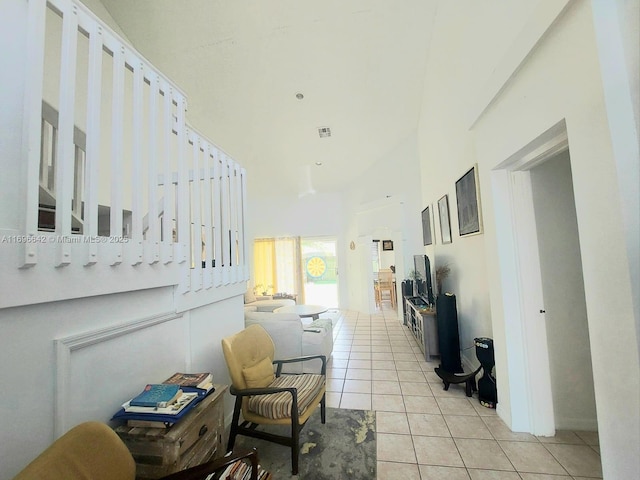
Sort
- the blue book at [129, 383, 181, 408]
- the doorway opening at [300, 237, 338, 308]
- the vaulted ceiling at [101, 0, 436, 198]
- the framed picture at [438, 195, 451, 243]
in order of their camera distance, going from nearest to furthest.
A: the blue book at [129, 383, 181, 408], the vaulted ceiling at [101, 0, 436, 198], the framed picture at [438, 195, 451, 243], the doorway opening at [300, 237, 338, 308]

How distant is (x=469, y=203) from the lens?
106 inches

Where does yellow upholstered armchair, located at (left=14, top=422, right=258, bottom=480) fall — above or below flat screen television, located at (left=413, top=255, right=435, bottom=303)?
below

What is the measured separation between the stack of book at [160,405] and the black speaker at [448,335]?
100 inches

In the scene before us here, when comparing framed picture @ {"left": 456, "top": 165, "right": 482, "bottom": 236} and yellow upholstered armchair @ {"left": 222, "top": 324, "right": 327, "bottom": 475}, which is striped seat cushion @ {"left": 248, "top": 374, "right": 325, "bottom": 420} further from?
framed picture @ {"left": 456, "top": 165, "right": 482, "bottom": 236}

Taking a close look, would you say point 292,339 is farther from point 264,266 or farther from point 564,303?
point 264,266

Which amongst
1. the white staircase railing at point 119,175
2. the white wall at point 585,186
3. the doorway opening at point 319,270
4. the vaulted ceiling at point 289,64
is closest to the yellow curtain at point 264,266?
the doorway opening at point 319,270

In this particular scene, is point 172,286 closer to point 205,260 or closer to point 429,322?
point 205,260

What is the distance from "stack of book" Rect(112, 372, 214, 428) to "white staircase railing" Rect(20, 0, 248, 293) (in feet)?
1.83

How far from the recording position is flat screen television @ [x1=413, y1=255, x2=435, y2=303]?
3.54 m

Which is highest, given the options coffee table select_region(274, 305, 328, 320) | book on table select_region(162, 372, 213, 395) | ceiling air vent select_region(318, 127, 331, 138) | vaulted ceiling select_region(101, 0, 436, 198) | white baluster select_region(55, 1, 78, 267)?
vaulted ceiling select_region(101, 0, 436, 198)

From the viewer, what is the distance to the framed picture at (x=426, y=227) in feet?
14.8

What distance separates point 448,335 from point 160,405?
9.18 ft

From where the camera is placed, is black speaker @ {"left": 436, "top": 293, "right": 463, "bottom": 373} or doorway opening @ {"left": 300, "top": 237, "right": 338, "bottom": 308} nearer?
black speaker @ {"left": 436, "top": 293, "right": 463, "bottom": 373}

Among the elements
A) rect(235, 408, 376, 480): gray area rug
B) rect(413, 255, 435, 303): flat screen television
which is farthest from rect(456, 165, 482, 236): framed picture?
rect(235, 408, 376, 480): gray area rug
